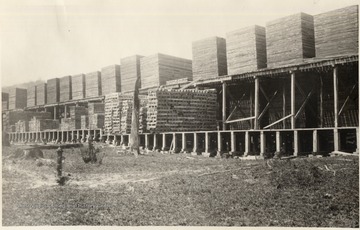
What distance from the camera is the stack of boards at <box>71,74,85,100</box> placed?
23594 millimetres

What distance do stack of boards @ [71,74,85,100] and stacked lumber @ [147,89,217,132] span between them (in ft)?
34.1

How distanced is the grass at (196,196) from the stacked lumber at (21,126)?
15.6m

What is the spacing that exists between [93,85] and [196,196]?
17.7 metres

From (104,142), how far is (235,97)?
666 cm

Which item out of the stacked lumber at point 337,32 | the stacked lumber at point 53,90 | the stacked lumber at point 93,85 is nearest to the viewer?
the stacked lumber at point 337,32

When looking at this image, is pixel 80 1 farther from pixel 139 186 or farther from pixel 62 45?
pixel 139 186

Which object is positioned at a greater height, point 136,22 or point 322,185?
point 136,22

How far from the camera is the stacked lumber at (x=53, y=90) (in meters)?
25.5

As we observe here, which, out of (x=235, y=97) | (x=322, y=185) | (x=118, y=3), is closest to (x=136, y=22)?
(x=118, y=3)

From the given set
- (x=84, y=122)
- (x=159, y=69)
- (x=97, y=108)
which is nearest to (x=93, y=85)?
(x=84, y=122)

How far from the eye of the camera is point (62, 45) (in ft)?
28.6

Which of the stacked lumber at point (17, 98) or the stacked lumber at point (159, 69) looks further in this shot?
the stacked lumber at point (17, 98)

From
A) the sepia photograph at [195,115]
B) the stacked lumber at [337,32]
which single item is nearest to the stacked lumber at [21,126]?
the sepia photograph at [195,115]

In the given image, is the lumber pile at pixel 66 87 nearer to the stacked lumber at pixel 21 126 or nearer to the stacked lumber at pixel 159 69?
the stacked lumber at pixel 21 126
